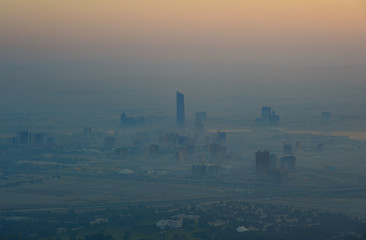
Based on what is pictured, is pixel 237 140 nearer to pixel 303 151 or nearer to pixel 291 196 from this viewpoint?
pixel 303 151

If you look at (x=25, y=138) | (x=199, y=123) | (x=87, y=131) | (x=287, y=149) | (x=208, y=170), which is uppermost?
(x=199, y=123)

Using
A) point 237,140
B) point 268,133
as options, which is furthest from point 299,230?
point 268,133

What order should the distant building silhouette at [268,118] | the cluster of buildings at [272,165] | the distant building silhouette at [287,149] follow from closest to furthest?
1. the cluster of buildings at [272,165]
2. the distant building silhouette at [287,149]
3. the distant building silhouette at [268,118]

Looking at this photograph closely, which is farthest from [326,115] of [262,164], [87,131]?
[262,164]

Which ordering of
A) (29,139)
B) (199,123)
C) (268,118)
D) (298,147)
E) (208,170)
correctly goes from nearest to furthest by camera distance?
(208,170) → (298,147) → (29,139) → (199,123) → (268,118)

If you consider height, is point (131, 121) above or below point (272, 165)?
above

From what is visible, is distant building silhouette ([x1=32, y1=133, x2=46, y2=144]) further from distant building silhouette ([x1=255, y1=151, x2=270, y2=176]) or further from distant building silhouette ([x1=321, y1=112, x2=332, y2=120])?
distant building silhouette ([x1=321, y1=112, x2=332, y2=120])

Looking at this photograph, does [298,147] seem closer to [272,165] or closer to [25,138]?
[272,165]

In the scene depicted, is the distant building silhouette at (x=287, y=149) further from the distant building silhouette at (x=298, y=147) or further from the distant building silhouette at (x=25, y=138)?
the distant building silhouette at (x=25, y=138)

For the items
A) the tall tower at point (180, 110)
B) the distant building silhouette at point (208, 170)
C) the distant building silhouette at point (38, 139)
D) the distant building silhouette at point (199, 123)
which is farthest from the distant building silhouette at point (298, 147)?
the distant building silhouette at point (38, 139)

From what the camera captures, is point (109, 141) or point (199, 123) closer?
point (109, 141)
